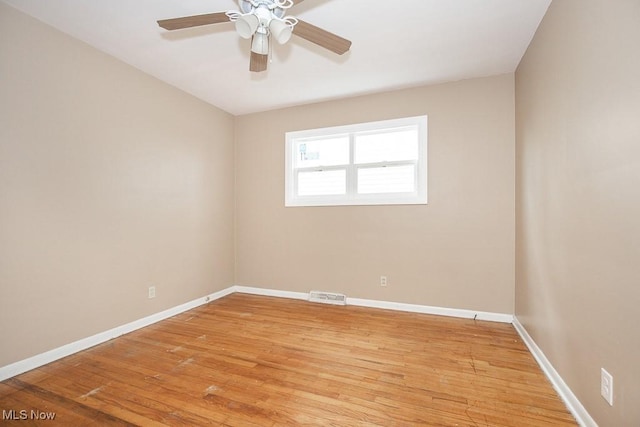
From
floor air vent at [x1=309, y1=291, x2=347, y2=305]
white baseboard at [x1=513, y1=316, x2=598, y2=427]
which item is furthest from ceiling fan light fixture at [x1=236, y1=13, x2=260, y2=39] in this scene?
floor air vent at [x1=309, y1=291, x2=347, y2=305]

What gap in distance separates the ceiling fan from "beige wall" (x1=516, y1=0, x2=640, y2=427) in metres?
1.35

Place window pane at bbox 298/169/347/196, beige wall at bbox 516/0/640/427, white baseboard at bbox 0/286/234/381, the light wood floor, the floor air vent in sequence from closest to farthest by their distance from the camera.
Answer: beige wall at bbox 516/0/640/427 → the light wood floor → white baseboard at bbox 0/286/234/381 → the floor air vent → window pane at bbox 298/169/347/196

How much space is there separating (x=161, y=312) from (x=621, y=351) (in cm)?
368

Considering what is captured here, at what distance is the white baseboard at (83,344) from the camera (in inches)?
77.8

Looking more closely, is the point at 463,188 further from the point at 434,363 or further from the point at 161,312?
the point at 161,312

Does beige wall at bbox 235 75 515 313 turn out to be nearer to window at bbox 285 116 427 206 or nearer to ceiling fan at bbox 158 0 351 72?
window at bbox 285 116 427 206

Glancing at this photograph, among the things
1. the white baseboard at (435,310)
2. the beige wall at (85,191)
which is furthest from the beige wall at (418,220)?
the beige wall at (85,191)

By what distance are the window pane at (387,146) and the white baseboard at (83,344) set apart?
9.53 feet

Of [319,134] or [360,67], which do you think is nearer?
[360,67]

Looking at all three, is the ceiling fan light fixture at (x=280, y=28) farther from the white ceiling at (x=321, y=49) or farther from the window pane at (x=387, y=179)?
the window pane at (x=387, y=179)

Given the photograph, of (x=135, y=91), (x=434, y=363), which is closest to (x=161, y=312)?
(x=135, y=91)

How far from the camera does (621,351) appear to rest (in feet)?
3.94

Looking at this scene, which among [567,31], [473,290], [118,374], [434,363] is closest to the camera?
[567,31]

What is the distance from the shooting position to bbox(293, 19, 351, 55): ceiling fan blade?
5.64ft
